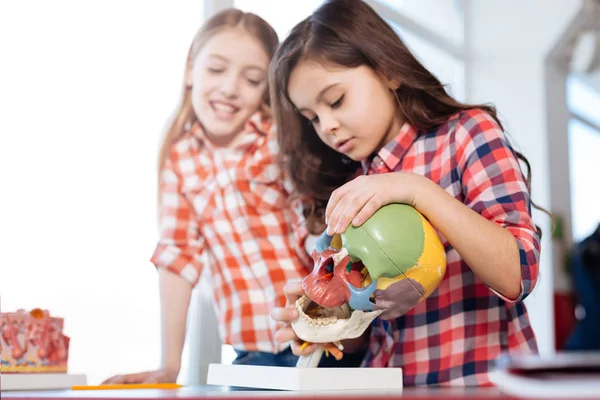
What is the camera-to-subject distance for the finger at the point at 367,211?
870mm

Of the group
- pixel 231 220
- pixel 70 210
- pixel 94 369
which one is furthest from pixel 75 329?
pixel 231 220

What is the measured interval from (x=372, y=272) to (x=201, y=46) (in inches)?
32.5

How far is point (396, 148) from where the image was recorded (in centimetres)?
124

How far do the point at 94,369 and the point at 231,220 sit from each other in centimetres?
39

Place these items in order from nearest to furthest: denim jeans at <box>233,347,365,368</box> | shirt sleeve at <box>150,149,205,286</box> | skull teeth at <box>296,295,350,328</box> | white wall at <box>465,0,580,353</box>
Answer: skull teeth at <box>296,295,350,328</box>, denim jeans at <box>233,347,365,368</box>, shirt sleeve at <box>150,149,205,286</box>, white wall at <box>465,0,580,353</box>

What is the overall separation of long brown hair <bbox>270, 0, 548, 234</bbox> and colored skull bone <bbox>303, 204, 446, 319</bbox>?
39cm

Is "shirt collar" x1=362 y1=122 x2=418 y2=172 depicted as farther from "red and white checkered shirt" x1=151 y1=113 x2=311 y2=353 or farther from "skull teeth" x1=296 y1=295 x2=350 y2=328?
"skull teeth" x1=296 y1=295 x2=350 y2=328

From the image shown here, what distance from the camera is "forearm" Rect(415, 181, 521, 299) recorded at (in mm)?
916

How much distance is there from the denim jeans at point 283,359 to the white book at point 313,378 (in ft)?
1.27

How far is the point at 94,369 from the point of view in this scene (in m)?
1.36

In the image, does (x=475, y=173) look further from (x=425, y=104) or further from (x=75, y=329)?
(x=75, y=329)

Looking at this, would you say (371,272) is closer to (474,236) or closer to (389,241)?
(389,241)

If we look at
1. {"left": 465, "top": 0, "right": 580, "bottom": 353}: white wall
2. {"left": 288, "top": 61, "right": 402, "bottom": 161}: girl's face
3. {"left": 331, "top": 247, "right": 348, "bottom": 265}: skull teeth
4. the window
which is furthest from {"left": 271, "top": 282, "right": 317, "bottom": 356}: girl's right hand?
{"left": 465, "top": 0, "right": 580, "bottom": 353}: white wall

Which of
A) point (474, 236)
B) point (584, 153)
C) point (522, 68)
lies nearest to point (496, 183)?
point (474, 236)
